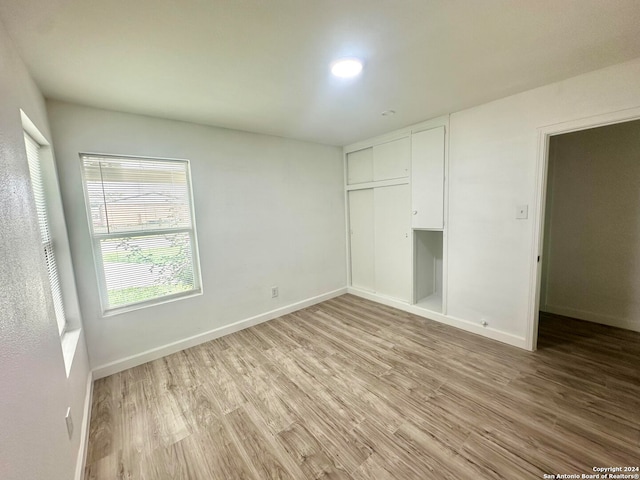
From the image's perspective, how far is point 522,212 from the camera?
244 cm

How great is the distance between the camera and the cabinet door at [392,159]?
131 inches

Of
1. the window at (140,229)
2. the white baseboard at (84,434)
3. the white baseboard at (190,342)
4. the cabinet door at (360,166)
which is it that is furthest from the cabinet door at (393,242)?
the white baseboard at (84,434)

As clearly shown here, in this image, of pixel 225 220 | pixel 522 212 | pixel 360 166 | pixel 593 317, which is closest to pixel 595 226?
pixel 593 317

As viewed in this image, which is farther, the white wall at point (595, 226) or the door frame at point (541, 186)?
the white wall at point (595, 226)

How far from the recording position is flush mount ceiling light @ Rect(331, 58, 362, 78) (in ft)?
5.57

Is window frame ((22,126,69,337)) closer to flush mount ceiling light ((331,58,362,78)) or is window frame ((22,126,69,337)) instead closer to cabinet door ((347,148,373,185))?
flush mount ceiling light ((331,58,362,78))

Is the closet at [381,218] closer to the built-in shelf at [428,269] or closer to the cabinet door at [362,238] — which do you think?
the cabinet door at [362,238]

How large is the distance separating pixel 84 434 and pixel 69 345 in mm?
607

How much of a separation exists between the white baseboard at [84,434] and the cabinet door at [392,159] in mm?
3781

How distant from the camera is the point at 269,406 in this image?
1949 millimetres

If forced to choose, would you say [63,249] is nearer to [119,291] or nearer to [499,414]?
[119,291]

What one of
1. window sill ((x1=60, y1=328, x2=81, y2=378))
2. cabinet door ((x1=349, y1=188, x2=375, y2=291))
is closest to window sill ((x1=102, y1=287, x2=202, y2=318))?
window sill ((x1=60, y1=328, x2=81, y2=378))

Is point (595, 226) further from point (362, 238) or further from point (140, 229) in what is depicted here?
point (140, 229)

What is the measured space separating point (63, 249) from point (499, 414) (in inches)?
138
